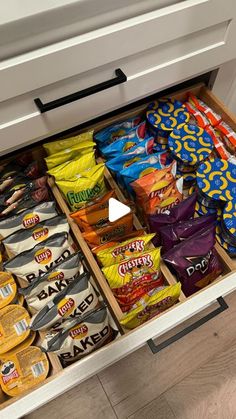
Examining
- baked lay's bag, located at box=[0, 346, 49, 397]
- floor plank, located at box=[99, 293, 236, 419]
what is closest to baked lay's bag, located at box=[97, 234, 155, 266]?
baked lay's bag, located at box=[0, 346, 49, 397]

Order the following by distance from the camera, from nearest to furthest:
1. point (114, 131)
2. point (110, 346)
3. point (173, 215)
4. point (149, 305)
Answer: point (110, 346), point (149, 305), point (173, 215), point (114, 131)

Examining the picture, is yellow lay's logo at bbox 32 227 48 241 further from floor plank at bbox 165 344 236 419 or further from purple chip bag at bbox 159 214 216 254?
floor plank at bbox 165 344 236 419

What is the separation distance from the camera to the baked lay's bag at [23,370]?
76 centimetres

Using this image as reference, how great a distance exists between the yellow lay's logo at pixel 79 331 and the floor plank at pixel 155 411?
1.34ft

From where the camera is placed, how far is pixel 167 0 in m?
0.67

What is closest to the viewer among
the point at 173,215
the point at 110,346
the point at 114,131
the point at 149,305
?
the point at 110,346

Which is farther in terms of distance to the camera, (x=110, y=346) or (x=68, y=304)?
(x=68, y=304)

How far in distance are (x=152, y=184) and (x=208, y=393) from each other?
61 centimetres

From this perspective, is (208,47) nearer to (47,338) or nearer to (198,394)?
(47,338)

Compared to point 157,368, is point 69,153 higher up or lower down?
higher up

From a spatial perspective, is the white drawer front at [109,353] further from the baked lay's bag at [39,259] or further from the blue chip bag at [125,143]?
the blue chip bag at [125,143]

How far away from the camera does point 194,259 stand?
31.2 inches

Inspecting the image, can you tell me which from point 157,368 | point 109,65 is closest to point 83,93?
point 109,65

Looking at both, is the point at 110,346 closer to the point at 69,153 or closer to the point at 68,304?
the point at 68,304
